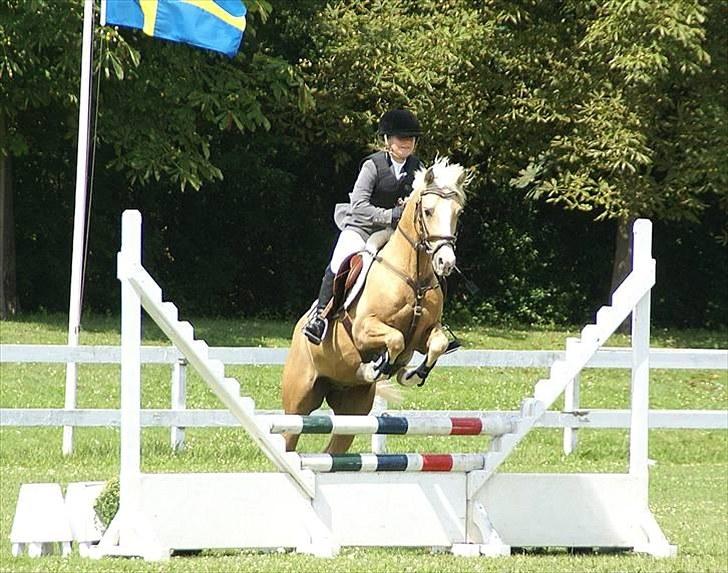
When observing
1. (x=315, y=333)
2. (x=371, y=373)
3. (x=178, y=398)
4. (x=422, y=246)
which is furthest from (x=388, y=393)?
(x=178, y=398)

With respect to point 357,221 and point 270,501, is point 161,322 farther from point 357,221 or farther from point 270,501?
point 357,221

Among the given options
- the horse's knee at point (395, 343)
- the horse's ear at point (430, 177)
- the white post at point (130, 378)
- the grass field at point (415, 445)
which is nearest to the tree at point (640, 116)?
the grass field at point (415, 445)

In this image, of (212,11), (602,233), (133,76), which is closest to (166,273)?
(133,76)

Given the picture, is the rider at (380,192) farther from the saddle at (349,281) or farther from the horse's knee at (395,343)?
the horse's knee at (395,343)

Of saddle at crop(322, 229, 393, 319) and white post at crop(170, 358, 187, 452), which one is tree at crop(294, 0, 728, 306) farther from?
saddle at crop(322, 229, 393, 319)

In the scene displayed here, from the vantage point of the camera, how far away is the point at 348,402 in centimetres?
897

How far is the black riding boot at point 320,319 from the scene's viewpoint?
829 centimetres

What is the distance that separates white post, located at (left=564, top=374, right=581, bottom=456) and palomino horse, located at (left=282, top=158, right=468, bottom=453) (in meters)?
4.82

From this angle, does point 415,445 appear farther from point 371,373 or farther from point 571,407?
point 371,373

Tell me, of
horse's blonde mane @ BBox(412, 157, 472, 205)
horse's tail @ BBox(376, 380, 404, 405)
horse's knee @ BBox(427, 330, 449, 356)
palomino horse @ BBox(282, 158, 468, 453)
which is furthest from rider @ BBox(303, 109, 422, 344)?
horse's tail @ BBox(376, 380, 404, 405)

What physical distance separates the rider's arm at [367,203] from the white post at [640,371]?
57.9 inches

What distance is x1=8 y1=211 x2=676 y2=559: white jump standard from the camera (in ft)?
22.6

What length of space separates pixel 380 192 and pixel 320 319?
83 centimetres

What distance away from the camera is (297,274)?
23406mm
